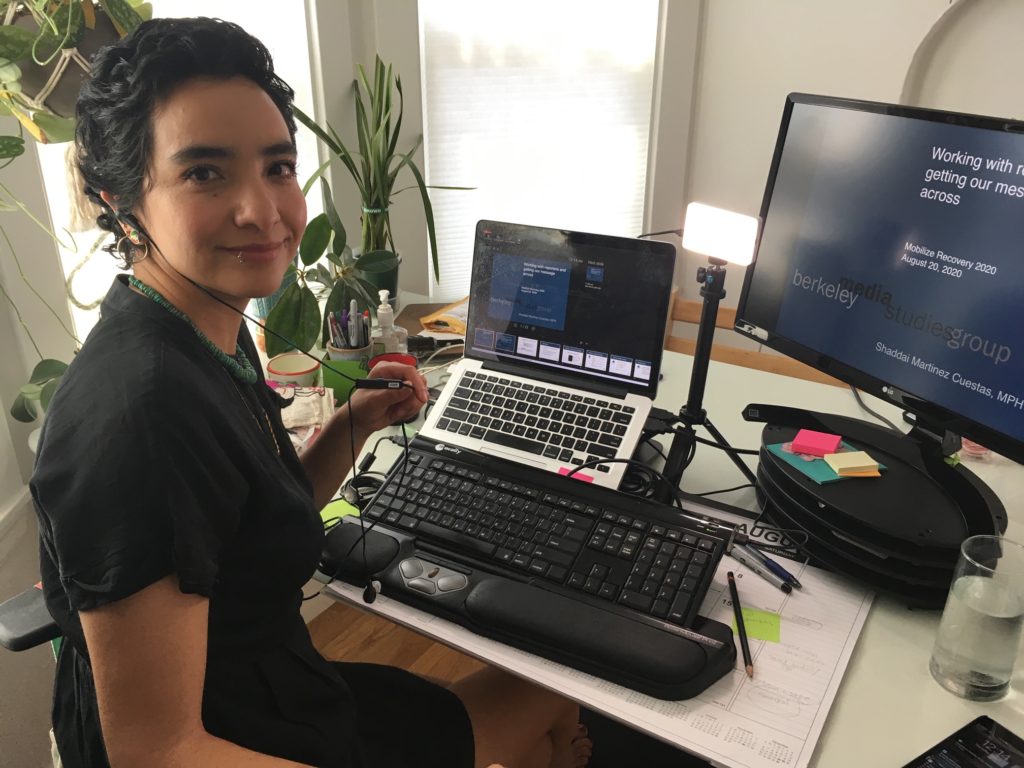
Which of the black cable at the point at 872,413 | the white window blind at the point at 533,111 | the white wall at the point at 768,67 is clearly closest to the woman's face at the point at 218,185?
the black cable at the point at 872,413

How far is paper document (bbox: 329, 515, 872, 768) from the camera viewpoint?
804 mm

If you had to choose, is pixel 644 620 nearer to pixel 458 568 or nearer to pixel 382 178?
pixel 458 568

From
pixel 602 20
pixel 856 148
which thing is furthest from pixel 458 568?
pixel 602 20

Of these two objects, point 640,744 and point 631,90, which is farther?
point 631,90

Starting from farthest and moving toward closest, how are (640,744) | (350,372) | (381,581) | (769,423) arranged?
(640,744), (350,372), (769,423), (381,581)

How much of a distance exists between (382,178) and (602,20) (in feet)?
3.11

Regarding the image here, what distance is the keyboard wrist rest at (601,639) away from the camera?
851 millimetres

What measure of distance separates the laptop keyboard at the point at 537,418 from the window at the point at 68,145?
640mm

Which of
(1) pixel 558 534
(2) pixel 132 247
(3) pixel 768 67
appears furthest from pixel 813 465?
(3) pixel 768 67

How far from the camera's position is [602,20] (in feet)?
7.75

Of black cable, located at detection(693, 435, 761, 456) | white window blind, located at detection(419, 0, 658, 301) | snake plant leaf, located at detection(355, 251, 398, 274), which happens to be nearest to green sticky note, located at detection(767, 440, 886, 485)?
black cable, located at detection(693, 435, 761, 456)

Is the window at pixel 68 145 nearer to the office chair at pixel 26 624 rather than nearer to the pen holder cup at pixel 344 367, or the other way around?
the pen holder cup at pixel 344 367

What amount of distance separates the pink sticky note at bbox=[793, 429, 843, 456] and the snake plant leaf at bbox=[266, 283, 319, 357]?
85cm

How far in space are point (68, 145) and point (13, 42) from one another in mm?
297
